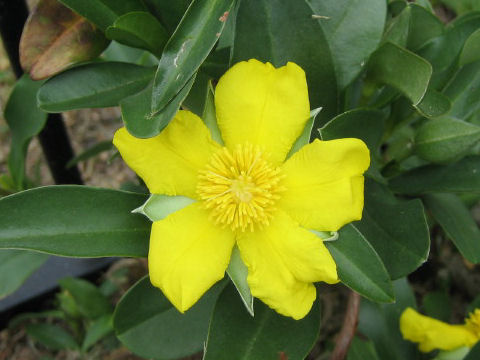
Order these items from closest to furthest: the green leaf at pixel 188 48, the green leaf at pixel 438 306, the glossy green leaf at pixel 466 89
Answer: the green leaf at pixel 188 48
the glossy green leaf at pixel 466 89
the green leaf at pixel 438 306

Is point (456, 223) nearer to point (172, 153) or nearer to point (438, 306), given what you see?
point (438, 306)

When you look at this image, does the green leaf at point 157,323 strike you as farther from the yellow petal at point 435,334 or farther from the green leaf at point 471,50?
the green leaf at point 471,50

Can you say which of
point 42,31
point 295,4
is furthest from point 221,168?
point 42,31

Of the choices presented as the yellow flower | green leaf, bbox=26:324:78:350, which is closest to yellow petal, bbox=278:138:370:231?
the yellow flower

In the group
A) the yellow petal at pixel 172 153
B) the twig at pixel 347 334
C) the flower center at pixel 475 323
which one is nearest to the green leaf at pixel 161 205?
the yellow petal at pixel 172 153

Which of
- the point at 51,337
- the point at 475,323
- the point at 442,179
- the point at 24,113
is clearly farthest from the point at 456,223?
the point at 51,337
